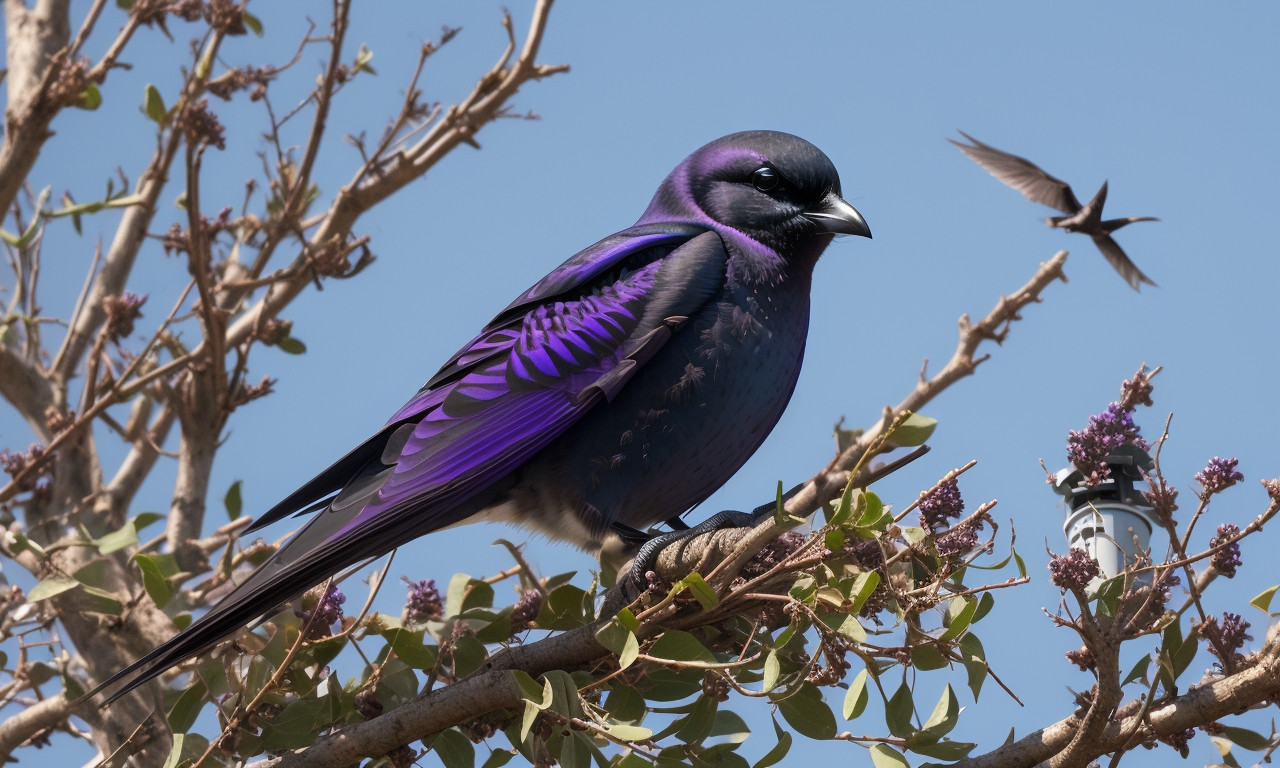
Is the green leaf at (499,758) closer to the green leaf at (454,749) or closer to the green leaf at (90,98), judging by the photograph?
the green leaf at (454,749)

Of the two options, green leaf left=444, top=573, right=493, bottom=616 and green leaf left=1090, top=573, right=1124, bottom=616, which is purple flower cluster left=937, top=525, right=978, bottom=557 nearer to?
green leaf left=1090, top=573, right=1124, bottom=616

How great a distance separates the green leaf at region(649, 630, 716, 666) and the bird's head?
3.79 ft

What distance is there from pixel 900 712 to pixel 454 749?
0.83m

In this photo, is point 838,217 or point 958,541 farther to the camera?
point 838,217

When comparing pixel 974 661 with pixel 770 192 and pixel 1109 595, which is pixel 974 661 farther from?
pixel 770 192

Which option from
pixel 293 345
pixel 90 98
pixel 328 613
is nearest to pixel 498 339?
pixel 328 613

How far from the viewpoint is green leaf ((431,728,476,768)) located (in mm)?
2520

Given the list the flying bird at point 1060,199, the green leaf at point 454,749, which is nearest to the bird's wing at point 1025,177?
the flying bird at point 1060,199

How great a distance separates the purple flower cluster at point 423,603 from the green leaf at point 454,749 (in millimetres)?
511

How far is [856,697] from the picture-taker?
219cm

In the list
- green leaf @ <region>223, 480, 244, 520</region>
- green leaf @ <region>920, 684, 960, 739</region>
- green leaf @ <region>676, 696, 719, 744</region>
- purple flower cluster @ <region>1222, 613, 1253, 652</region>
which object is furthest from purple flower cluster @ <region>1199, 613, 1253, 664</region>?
green leaf @ <region>223, 480, 244, 520</region>

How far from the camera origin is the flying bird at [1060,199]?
5703mm

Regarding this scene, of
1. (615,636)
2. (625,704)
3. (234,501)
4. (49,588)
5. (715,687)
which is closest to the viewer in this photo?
(615,636)

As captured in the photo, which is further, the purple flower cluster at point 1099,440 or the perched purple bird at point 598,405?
the perched purple bird at point 598,405
